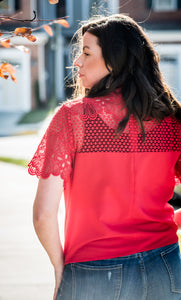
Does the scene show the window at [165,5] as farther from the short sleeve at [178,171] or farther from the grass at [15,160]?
the short sleeve at [178,171]

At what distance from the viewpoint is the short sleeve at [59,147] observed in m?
1.59

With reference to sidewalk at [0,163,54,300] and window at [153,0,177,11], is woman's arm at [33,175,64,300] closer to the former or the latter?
sidewalk at [0,163,54,300]

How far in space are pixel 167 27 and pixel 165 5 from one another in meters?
1.68

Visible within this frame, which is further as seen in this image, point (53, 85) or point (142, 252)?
point (53, 85)

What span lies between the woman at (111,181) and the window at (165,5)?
25633 mm

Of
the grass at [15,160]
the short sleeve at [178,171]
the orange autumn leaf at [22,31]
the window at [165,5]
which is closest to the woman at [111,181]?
the short sleeve at [178,171]

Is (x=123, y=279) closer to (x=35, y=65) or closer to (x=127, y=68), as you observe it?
(x=127, y=68)

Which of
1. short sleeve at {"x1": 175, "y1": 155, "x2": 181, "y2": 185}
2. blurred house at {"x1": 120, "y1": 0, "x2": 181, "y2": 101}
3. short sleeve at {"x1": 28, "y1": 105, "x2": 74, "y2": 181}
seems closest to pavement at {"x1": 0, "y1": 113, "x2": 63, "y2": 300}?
short sleeve at {"x1": 175, "y1": 155, "x2": 181, "y2": 185}

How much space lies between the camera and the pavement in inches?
149

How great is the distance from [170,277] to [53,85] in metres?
24.3

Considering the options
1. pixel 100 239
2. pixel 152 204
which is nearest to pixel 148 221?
pixel 152 204

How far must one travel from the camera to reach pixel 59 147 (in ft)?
5.24

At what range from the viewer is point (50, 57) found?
2630 cm

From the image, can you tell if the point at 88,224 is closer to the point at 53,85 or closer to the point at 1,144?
the point at 1,144
